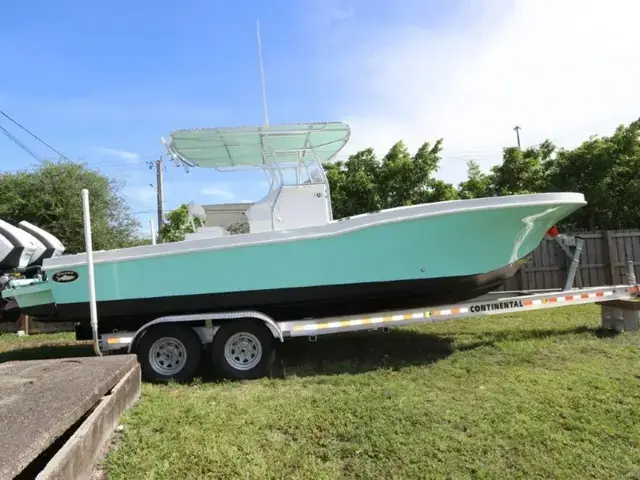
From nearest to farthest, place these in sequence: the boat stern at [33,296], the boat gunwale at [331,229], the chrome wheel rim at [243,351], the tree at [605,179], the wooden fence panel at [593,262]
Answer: the boat gunwale at [331,229] < the chrome wheel rim at [243,351] < the boat stern at [33,296] < the wooden fence panel at [593,262] < the tree at [605,179]

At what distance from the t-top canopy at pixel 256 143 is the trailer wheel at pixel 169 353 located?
2310mm

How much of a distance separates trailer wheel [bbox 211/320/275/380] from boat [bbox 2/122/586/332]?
23cm

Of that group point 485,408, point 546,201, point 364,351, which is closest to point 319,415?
point 485,408

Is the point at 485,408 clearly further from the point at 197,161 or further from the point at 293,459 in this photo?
the point at 197,161

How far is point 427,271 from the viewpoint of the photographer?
5.17 m

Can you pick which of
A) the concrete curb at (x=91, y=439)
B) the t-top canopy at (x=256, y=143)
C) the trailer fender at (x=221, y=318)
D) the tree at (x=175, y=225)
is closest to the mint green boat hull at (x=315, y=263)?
the trailer fender at (x=221, y=318)

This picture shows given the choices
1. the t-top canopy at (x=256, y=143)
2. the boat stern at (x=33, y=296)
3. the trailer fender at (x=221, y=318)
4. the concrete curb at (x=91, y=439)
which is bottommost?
the concrete curb at (x=91, y=439)

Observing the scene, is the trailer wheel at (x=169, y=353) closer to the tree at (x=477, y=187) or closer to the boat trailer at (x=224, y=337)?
the boat trailer at (x=224, y=337)

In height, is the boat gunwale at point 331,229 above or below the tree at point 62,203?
below

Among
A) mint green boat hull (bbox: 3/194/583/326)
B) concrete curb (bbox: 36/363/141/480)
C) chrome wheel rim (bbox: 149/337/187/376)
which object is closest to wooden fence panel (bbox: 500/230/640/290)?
mint green boat hull (bbox: 3/194/583/326)

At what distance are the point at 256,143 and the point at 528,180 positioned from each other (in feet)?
28.6

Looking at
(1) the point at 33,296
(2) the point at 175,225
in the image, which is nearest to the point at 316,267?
(1) the point at 33,296

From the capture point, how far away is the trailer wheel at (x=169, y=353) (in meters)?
5.21

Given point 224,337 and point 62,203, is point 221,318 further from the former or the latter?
point 62,203
